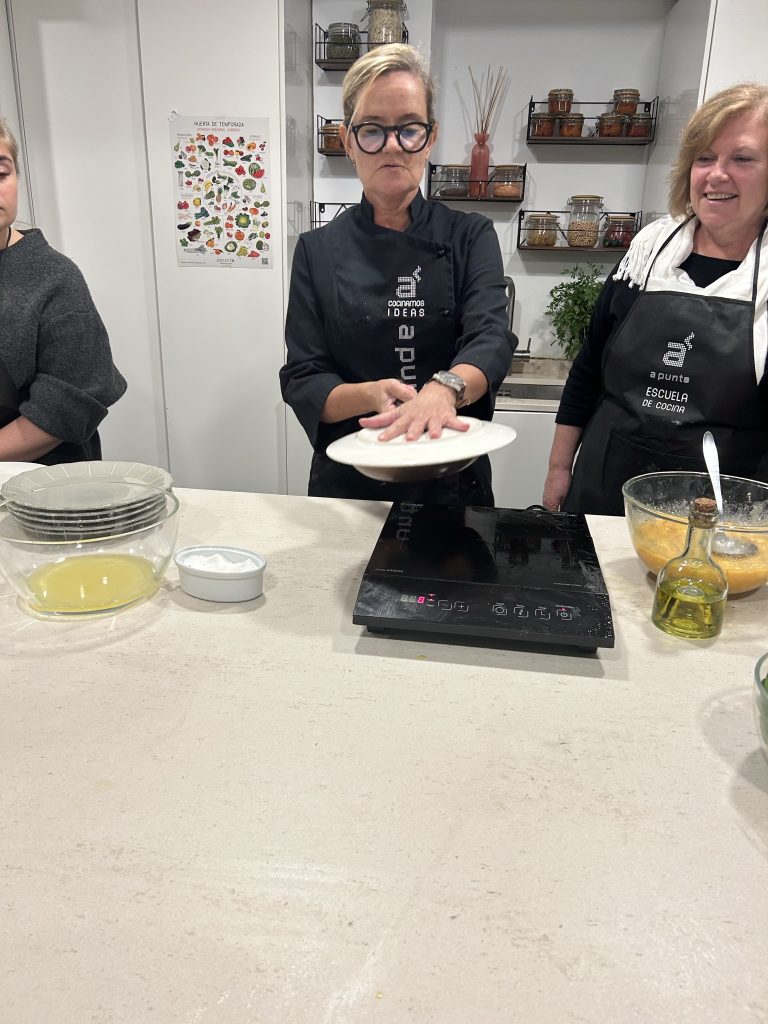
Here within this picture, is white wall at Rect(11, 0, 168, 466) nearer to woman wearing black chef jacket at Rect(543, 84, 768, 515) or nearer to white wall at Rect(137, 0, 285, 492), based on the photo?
white wall at Rect(137, 0, 285, 492)

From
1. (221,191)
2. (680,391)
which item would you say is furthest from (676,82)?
(680,391)

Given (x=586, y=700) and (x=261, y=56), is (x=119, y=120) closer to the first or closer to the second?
(x=261, y=56)

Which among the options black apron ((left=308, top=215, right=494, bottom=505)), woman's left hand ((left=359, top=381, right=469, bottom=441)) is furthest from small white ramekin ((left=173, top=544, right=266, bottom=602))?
black apron ((left=308, top=215, right=494, bottom=505))

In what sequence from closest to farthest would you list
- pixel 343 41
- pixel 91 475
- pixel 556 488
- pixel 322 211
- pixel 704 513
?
pixel 704 513, pixel 91 475, pixel 556 488, pixel 343 41, pixel 322 211

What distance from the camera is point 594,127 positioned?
3.03 metres

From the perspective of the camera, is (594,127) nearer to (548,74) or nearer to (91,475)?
(548,74)

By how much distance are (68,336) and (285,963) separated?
1501 mm

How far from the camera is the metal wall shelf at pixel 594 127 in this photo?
2910 millimetres

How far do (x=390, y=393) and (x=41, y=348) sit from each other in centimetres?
91

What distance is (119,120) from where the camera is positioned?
2.70 metres

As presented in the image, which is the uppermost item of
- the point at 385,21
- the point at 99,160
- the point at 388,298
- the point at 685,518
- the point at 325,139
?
the point at 385,21

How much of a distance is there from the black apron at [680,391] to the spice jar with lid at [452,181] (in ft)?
5.45

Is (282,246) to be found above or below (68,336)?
above

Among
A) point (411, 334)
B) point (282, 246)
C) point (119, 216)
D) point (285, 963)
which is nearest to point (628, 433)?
point (411, 334)
